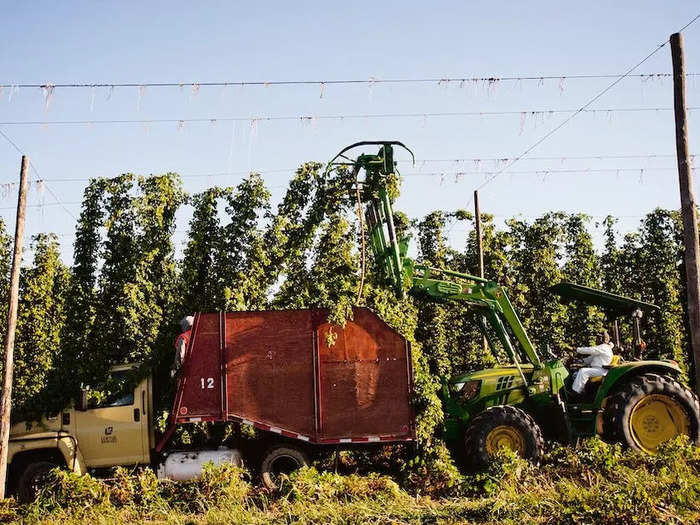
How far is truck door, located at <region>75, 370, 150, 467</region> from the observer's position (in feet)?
34.2

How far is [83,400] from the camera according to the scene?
10.3 m

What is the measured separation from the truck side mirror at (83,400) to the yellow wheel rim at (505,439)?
20.8 feet

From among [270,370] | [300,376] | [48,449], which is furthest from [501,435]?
[48,449]

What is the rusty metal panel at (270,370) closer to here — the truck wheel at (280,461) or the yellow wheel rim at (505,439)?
the truck wheel at (280,461)

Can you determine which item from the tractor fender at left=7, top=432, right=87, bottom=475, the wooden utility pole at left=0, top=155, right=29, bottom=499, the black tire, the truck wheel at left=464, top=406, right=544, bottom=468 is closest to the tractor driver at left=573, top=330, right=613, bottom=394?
the truck wheel at left=464, top=406, right=544, bottom=468

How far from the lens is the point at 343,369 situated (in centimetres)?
1062

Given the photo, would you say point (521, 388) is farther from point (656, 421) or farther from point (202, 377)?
point (202, 377)

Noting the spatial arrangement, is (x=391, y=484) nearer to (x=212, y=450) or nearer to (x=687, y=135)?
(x=212, y=450)

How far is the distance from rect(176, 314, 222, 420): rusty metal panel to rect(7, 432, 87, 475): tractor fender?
172 centimetres

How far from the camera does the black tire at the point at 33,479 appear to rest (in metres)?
10.2

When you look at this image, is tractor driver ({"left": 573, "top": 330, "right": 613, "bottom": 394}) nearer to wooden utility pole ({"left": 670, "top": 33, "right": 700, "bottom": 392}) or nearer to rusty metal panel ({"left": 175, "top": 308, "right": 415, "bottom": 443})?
wooden utility pole ({"left": 670, "top": 33, "right": 700, "bottom": 392})

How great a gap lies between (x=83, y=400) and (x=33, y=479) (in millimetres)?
1545

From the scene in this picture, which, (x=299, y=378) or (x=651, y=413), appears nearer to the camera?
(x=299, y=378)

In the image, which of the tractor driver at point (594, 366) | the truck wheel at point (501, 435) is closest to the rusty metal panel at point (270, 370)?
the truck wheel at point (501, 435)
